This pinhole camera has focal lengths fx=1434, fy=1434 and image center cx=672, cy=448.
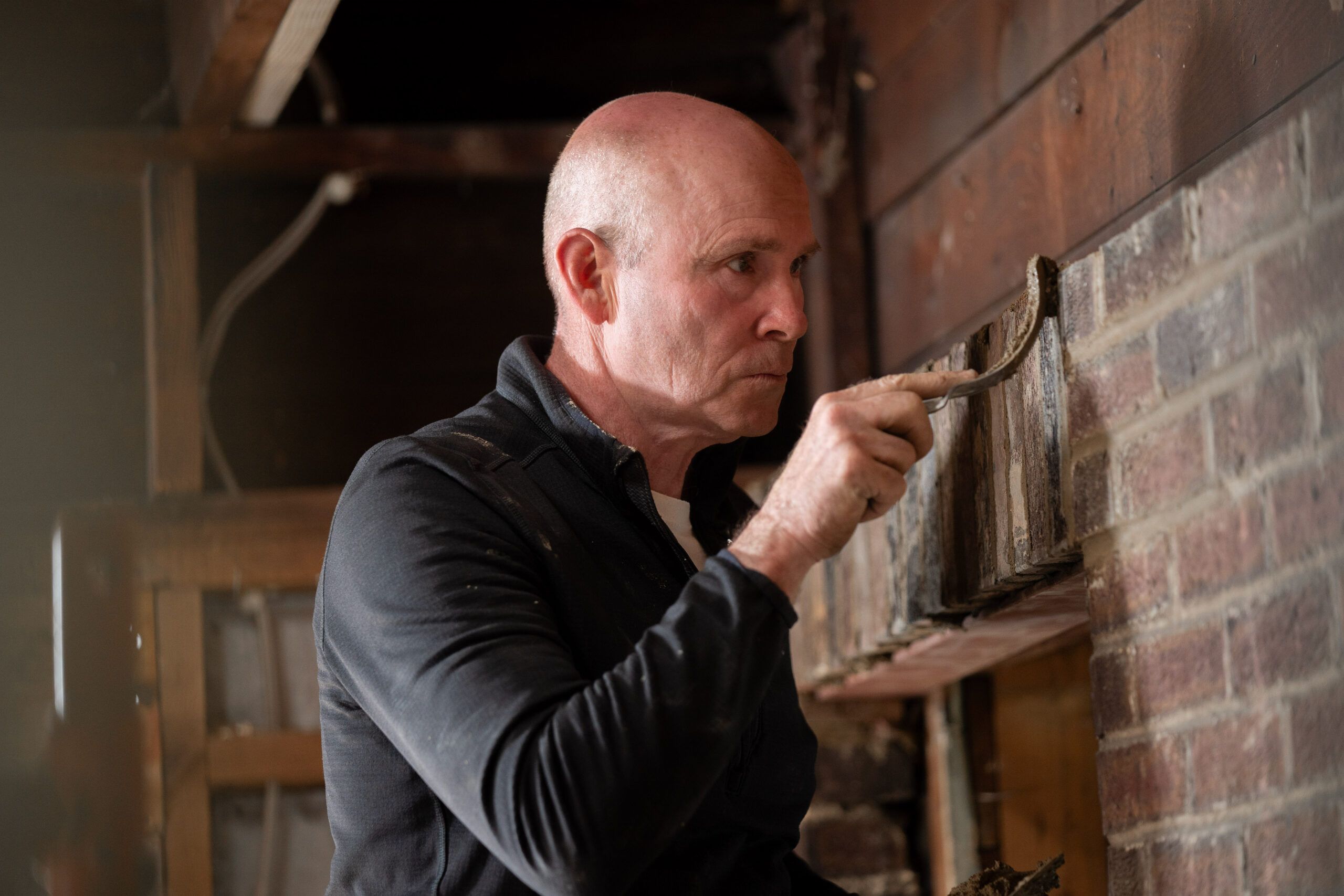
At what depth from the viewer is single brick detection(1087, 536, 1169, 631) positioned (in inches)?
48.8

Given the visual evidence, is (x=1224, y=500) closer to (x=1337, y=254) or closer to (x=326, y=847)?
(x=1337, y=254)

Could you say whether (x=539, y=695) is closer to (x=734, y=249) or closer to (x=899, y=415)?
(x=899, y=415)

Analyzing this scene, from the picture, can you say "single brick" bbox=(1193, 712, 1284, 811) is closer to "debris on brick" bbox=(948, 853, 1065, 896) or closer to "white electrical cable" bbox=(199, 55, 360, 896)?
"debris on brick" bbox=(948, 853, 1065, 896)

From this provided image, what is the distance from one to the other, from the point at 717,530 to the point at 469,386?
1.31 meters

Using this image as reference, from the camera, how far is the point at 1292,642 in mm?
1069

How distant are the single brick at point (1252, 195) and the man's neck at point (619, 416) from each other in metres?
0.63

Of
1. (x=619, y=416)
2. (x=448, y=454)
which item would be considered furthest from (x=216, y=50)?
(x=448, y=454)

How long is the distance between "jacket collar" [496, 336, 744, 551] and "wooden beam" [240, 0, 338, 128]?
77 cm

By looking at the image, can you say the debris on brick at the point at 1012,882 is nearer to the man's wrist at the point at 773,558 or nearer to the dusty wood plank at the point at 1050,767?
the man's wrist at the point at 773,558

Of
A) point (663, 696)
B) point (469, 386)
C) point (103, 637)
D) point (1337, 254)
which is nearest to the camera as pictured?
point (1337, 254)

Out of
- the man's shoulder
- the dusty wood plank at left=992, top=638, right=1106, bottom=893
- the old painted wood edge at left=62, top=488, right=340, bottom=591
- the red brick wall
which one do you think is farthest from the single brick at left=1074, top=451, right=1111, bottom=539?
the old painted wood edge at left=62, top=488, right=340, bottom=591

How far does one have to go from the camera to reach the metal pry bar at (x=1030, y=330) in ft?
4.57

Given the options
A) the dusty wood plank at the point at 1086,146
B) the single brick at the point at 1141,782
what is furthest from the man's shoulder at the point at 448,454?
the dusty wood plank at the point at 1086,146

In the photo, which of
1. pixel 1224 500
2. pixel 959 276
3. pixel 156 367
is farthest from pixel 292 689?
pixel 1224 500
